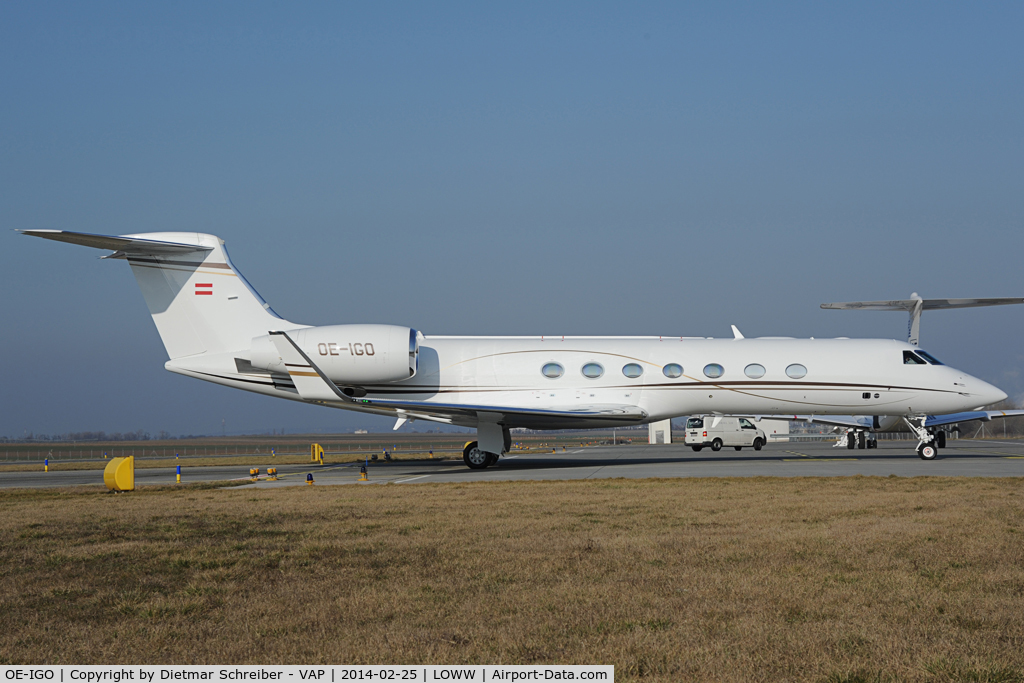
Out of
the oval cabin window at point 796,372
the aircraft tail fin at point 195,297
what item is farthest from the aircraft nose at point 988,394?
the aircraft tail fin at point 195,297

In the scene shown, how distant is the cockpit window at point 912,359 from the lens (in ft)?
76.1

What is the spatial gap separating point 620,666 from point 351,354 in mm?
18506

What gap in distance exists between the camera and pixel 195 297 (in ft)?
74.2

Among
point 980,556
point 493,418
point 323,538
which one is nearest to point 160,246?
point 493,418

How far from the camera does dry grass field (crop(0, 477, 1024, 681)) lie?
4219 millimetres

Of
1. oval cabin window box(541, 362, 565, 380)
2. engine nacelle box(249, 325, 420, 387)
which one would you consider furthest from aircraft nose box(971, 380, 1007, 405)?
engine nacelle box(249, 325, 420, 387)

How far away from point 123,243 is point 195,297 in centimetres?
239

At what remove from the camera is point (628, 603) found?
5262mm

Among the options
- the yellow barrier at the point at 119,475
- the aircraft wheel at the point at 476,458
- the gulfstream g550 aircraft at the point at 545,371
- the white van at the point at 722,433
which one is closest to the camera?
the yellow barrier at the point at 119,475

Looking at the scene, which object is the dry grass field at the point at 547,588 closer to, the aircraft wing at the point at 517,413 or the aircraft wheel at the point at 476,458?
the aircraft wing at the point at 517,413

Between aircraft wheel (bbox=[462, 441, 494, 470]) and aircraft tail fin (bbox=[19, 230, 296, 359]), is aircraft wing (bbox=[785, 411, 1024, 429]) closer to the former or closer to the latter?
aircraft wheel (bbox=[462, 441, 494, 470])

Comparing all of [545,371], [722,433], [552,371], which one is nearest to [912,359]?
[552,371]
